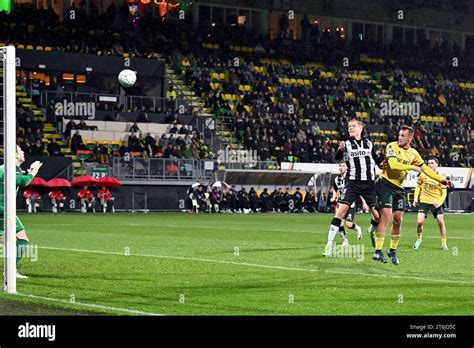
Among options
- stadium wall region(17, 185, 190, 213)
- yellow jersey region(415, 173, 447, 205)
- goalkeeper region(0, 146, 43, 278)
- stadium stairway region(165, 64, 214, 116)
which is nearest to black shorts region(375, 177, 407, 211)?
yellow jersey region(415, 173, 447, 205)

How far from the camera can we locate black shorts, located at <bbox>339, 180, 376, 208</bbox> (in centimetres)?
1925

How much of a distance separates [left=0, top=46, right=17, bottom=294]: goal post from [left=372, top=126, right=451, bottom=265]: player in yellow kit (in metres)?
7.47

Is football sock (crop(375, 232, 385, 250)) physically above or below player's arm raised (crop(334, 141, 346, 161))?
below

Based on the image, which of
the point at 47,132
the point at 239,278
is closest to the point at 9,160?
the point at 239,278

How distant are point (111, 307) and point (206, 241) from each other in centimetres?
1375

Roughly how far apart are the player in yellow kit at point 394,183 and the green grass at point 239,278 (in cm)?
58

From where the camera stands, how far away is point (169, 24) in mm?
64000

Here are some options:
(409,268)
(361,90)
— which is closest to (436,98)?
(361,90)

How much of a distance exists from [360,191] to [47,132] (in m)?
35.4

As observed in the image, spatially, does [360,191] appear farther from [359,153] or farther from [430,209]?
[430,209]

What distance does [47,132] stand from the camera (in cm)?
5256

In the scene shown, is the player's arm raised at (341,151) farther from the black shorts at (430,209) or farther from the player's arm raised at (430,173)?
the black shorts at (430,209)

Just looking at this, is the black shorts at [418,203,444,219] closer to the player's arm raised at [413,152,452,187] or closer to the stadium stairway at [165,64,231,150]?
the player's arm raised at [413,152,452,187]

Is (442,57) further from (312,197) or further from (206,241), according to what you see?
(206,241)
